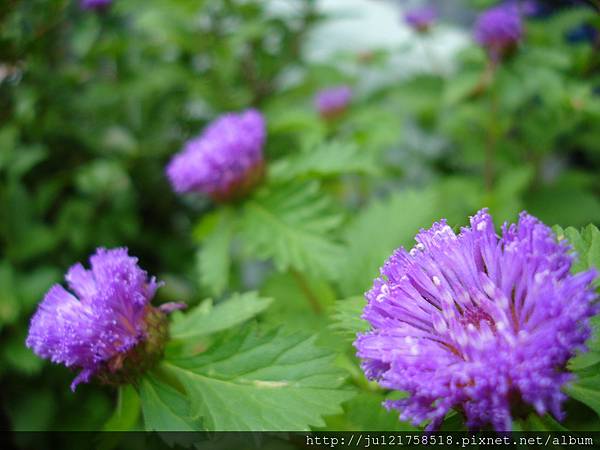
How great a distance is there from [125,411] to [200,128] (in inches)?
58.8

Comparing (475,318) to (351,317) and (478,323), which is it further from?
(351,317)

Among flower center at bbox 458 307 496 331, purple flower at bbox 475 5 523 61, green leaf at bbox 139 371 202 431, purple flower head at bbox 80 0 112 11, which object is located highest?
purple flower head at bbox 80 0 112 11

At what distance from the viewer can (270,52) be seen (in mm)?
2191

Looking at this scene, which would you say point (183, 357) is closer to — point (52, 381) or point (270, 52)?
point (52, 381)

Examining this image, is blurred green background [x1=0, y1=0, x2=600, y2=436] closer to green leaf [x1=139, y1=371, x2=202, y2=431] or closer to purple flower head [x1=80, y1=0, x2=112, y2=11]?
purple flower head [x1=80, y1=0, x2=112, y2=11]

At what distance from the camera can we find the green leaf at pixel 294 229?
1.13 metres

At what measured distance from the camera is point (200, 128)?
7.11 ft

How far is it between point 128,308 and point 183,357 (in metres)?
0.12

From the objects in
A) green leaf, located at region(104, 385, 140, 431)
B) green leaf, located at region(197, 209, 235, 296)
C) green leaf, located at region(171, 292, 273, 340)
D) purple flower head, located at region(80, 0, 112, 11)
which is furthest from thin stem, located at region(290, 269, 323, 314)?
purple flower head, located at region(80, 0, 112, 11)

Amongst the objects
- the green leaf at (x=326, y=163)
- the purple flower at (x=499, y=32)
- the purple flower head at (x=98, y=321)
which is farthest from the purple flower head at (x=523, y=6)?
the purple flower head at (x=98, y=321)

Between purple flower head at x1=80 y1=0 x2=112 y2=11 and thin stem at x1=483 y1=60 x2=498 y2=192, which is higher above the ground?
purple flower head at x1=80 y1=0 x2=112 y2=11

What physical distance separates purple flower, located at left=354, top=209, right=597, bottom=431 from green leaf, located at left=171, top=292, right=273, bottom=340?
0.29 metres

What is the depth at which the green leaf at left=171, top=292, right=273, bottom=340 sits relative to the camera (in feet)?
2.78

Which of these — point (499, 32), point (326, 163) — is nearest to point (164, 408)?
point (326, 163)
